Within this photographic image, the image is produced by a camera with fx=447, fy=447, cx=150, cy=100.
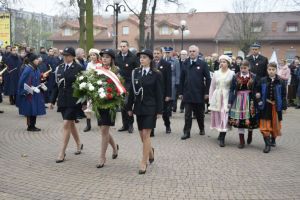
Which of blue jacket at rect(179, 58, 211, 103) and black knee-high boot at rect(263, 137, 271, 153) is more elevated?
blue jacket at rect(179, 58, 211, 103)

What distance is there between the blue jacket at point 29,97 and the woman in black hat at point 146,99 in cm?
469

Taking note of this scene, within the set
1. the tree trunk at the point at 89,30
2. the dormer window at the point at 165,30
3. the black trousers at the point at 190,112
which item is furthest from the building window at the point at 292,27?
the black trousers at the point at 190,112

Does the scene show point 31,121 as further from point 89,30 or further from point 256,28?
point 256,28

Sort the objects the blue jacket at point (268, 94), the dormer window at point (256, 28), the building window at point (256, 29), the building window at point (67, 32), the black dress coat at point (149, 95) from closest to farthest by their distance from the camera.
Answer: the black dress coat at point (149, 95) → the blue jacket at point (268, 94) → the building window at point (256, 29) → the dormer window at point (256, 28) → the building window at point (67, 32)

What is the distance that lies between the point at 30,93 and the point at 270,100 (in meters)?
6.08

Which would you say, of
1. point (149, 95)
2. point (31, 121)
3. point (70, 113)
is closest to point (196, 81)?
point (149, 95)

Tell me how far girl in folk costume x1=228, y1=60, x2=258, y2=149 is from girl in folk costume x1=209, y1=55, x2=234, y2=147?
0.82 feet

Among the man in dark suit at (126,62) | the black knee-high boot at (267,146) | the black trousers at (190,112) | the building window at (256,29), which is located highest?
the building window at (256,29)

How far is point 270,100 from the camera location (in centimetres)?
1005

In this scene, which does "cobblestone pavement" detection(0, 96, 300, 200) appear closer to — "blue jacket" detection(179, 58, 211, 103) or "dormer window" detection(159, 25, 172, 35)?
"blue jacket" detection(179, 58, 211, 103)

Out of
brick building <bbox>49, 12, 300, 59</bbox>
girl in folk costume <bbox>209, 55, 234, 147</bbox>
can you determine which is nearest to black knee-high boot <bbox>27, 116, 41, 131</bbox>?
girl in folk costume <bbox>209, 55, 234, 147</bbox>

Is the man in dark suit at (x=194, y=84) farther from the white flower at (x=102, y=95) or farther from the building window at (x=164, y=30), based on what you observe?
the building window at (x=164, y=30)

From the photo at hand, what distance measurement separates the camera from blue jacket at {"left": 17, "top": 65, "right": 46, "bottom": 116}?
38.3ft

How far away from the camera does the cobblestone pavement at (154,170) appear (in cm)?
662
